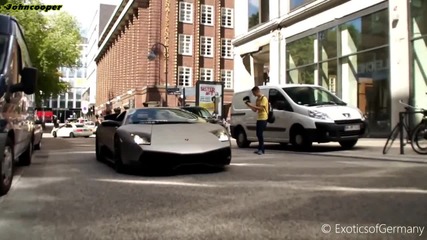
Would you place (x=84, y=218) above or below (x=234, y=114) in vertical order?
below

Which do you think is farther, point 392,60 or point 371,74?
point 371,74

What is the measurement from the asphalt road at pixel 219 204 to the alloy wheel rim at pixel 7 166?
0.25 meters

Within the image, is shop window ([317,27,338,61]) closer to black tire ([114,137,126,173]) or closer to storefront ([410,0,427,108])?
storefront ([410,0,427,108])

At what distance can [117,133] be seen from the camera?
785 cm

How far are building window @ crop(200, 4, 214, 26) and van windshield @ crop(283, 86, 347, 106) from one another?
4084 centimetres

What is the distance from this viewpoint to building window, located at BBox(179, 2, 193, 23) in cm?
5097

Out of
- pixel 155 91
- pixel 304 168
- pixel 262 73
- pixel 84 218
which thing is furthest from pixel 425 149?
pixel 155 91

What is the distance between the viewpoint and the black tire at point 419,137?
1002 centimetres

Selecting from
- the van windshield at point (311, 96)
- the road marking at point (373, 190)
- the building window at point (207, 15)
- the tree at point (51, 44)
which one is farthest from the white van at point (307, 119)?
the building window at point (207, 15)

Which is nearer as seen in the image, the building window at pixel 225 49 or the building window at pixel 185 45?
the building window at pixel 185 45

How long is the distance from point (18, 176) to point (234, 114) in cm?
840

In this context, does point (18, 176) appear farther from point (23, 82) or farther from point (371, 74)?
point (371, 74)

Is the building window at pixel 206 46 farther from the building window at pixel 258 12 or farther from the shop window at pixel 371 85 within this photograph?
the shop window at pixel 371 85

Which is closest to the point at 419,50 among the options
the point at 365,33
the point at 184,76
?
the point at 365,33
